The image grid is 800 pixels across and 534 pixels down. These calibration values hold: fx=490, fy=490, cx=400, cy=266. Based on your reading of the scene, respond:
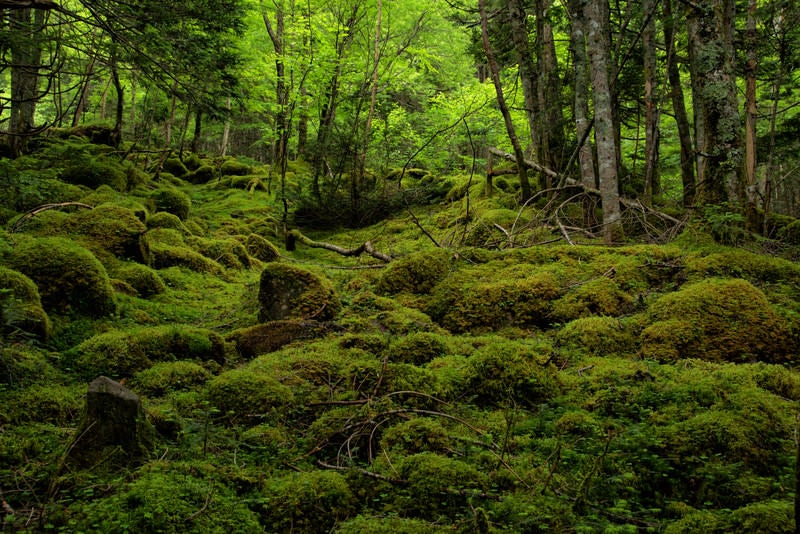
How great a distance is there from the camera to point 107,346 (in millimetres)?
5016

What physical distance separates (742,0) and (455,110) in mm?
8128

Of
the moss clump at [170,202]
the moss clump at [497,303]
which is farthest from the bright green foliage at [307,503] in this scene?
the moss clump at [170,202]

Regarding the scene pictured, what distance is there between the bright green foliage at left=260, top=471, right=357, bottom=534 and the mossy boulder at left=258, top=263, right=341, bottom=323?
140 inches

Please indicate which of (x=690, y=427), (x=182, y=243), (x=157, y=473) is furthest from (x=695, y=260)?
(x=182, y=243)

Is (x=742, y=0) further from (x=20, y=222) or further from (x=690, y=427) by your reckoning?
(x=20, y=222)

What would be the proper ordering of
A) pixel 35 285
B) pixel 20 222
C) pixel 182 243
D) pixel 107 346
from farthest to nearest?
pixel 182 243 → pixel 20 222 → pixel 35 285 → pixel 107 346

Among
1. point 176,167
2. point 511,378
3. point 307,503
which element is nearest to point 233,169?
point 176,167

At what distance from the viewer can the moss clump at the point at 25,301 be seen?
15.8 ft

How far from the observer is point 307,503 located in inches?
112

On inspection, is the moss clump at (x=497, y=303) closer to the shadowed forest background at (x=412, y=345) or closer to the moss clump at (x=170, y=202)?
the shadowed forest background at (x=412, y=345)

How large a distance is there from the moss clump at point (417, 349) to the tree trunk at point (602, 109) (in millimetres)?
4188

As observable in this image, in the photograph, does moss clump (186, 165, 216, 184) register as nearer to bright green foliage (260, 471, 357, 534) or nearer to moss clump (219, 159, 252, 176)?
moss clump (219, 159, 252, 176)

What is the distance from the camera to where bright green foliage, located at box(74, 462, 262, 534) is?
247 cm

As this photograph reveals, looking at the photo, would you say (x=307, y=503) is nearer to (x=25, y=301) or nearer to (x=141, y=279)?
(x=25, y=301)
